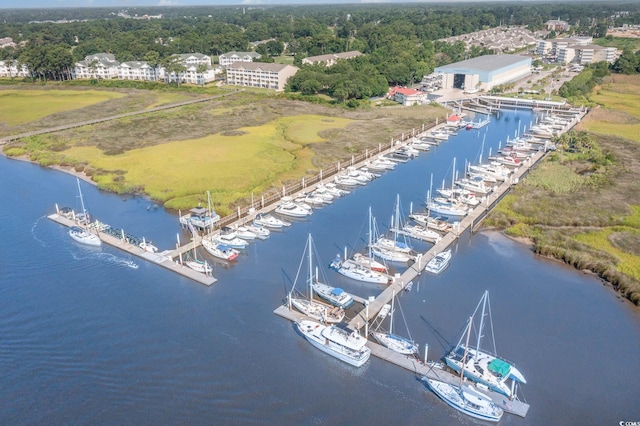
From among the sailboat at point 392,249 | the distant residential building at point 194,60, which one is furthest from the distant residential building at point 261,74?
the sailboat at point 392,249

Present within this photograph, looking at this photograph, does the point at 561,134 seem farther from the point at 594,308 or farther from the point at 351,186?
the point at 594,308

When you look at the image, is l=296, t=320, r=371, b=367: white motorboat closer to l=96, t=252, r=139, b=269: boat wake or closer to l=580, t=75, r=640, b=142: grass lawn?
l=96, t=252, r=139, b=269: boat wake

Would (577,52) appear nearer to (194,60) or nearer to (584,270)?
(194,60)

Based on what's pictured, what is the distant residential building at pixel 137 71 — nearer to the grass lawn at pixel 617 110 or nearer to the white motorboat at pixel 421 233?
the grass lawn at pixel 617 110

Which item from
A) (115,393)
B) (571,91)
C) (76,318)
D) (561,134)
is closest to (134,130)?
(76,318)

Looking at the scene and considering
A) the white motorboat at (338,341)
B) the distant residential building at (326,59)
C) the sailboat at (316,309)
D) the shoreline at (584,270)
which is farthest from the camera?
the distant residential building at (326,59)
